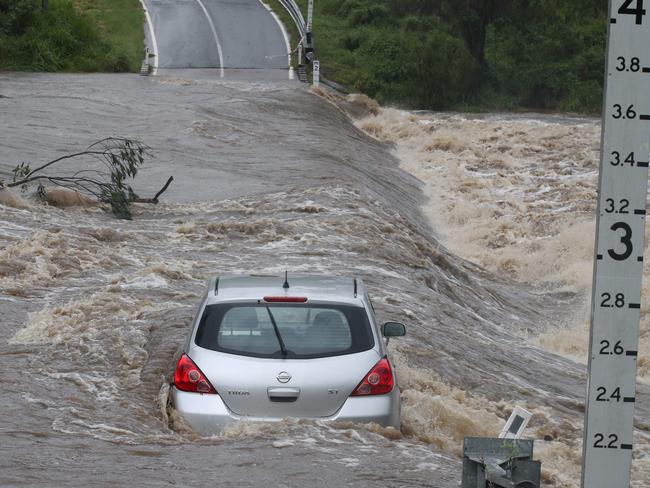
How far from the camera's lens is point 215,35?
44.2 meters

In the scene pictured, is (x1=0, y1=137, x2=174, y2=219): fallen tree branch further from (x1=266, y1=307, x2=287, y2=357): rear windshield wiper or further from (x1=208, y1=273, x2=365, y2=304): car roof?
(x1=266, y1=307, x2=287, y2=357): rear windshield wiper

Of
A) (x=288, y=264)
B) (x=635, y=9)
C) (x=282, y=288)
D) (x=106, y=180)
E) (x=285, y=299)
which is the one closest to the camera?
(x=635, y=9)

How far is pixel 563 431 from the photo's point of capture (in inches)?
447

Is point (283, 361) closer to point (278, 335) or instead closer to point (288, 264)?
point (278, 335)

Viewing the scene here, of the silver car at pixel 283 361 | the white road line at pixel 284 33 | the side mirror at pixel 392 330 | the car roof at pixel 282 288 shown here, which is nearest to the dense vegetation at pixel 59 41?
the white road line at pixel 284 33

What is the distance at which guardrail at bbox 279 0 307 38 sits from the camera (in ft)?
143

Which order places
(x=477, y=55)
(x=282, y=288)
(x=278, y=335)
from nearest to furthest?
(x=278, y=335)
(x=282, y=288)
(x=477, y=55)

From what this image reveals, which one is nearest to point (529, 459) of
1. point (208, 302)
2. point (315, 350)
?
point (315, 350)

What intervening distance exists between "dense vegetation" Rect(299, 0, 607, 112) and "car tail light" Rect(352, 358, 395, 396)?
33883mm

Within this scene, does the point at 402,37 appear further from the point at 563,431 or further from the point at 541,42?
the point at 563,431

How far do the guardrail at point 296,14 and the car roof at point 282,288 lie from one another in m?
34.1

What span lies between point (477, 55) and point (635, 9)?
1642 inches

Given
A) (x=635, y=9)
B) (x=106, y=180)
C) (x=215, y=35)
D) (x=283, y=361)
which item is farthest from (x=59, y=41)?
(x=635, y=9)

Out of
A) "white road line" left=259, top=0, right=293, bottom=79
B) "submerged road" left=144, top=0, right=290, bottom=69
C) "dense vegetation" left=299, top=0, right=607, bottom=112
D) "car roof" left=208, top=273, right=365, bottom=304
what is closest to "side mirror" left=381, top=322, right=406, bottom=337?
"car roof" left=208, top=273, right=365, bottom=304
